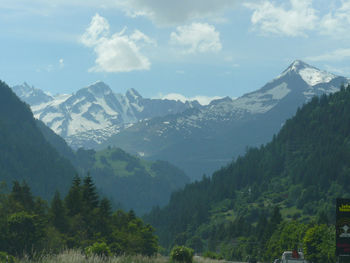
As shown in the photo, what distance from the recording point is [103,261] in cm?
2312

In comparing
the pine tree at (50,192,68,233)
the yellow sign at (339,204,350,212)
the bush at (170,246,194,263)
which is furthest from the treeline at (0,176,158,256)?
the yellow sign at (339,204,350,212)

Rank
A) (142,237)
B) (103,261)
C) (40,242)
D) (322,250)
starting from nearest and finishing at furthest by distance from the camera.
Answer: (103,261) < (40,242) < (322,250) < (142,237)

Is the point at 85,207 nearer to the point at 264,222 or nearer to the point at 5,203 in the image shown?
the point at 5,203

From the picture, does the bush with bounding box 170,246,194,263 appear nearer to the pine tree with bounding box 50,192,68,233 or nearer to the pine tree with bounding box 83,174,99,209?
the pine tree with bounding box 50,192,68,233

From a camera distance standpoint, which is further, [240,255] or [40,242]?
[240,255]

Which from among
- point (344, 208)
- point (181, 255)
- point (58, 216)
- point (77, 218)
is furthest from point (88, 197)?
point (344, 208)

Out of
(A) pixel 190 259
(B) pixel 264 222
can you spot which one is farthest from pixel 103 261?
(B) pixel 264 222

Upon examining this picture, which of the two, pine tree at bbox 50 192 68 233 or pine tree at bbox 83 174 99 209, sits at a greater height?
pine tree at bbox 83 174 99 209

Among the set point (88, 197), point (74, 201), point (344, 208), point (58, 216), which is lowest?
point (58, 216)

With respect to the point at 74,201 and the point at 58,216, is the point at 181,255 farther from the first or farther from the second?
the point at 74,201

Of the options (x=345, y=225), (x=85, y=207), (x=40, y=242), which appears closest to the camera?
(x=345, y=225)

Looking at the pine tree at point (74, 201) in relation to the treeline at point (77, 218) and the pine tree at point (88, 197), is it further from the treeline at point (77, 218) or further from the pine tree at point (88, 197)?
the pine tree at point (88, 197)

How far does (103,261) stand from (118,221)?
8811cm

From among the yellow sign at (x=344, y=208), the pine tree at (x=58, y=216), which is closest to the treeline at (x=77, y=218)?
the pine tree at (x=58, y=216)
